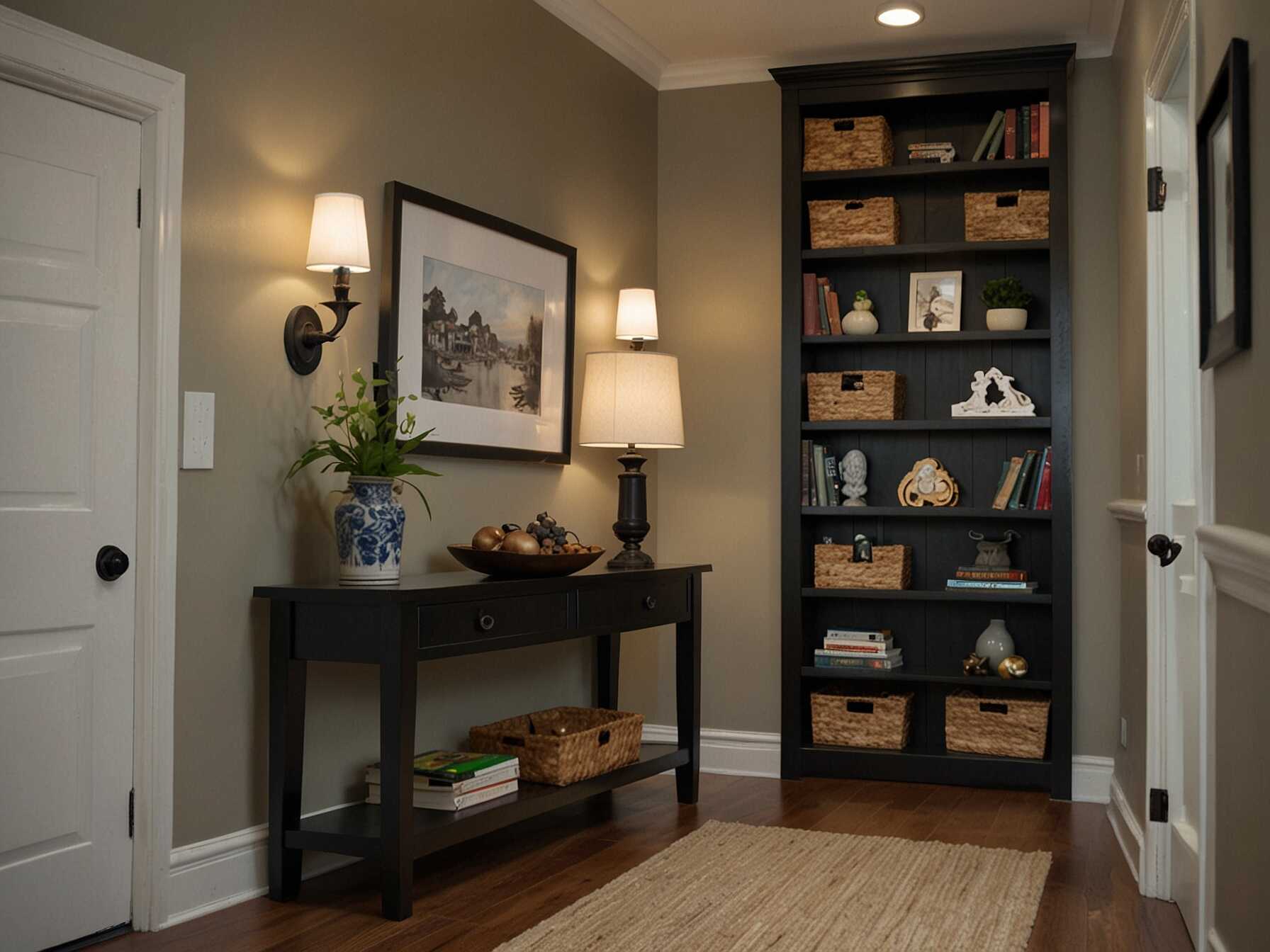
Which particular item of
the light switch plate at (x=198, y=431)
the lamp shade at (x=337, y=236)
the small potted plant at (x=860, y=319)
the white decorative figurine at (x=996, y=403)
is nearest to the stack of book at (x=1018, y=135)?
the small potted plant at (x=860, y=319)

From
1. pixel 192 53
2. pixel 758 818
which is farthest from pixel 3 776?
pixel 758 818

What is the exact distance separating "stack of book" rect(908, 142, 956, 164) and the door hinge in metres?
1.44

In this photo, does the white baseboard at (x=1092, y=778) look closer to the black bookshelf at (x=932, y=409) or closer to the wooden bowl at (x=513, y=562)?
the black bookshelf at (x=932, y=409)

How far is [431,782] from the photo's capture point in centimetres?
323

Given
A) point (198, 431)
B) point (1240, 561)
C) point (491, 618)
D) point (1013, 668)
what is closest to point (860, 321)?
point (1013, 668)

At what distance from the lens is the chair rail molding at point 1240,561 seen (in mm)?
1829

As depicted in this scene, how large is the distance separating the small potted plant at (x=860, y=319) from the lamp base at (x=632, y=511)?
108 cm

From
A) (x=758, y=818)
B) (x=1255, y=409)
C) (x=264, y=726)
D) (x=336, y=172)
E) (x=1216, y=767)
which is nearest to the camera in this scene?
(x=1255, y=409)

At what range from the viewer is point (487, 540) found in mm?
3346

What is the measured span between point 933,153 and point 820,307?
0.69m

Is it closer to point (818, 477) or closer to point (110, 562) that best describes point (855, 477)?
point (818, 477)

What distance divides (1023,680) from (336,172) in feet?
9.37

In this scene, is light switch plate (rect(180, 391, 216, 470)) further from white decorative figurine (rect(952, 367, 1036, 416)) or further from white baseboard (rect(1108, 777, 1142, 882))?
white decorative figurine (rect(952, 367, 1036, 416))

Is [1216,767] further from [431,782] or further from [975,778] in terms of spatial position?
[975,778]
